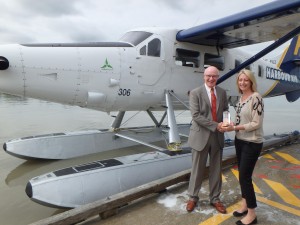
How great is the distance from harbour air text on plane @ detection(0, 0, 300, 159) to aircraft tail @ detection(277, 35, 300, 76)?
2361 millimetres

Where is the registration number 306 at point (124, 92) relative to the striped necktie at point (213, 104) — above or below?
above

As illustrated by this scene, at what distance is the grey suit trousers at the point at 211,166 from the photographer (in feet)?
10.4

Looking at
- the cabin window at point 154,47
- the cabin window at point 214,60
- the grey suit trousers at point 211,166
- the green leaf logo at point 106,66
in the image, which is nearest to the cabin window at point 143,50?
the cabin window at point 154,47

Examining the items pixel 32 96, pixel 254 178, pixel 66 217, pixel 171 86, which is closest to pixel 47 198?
pixel 66 217

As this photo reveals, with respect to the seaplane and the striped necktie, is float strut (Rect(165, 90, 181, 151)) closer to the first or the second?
the seaplane

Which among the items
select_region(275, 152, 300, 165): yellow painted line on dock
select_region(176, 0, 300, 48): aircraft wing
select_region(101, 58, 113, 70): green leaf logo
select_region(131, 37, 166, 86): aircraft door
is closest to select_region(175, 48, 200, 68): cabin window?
select_region(176, 0, 300, 48): aircraft wing

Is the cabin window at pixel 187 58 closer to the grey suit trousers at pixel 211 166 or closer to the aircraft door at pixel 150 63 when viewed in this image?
the aircraft door at pixel 150 63

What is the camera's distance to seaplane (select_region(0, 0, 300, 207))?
4.32m

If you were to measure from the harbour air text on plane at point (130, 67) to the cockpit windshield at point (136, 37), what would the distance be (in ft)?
0.06

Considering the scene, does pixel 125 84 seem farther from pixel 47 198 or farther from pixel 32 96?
pixel 47 198

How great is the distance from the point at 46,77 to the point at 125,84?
1.56m

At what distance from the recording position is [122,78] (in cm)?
547

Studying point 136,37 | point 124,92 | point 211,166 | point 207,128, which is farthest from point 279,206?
point 136,37

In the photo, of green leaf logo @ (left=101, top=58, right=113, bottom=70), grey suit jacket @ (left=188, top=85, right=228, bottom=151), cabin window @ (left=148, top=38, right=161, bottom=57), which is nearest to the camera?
grey suit jacket @ (left=188, top=85, right=228, bottom=151)
